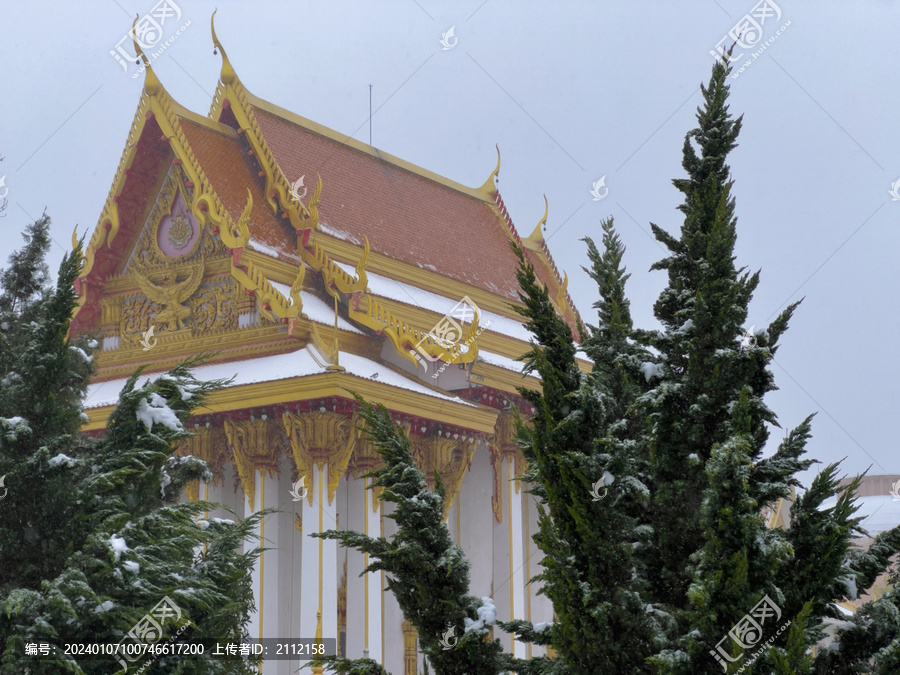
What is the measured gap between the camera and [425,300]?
1900cm

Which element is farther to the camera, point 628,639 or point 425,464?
point 425,464

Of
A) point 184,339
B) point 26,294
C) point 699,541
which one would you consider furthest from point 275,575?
point 699,541

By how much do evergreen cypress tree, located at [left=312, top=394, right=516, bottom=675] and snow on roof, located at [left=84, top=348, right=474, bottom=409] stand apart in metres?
7.89

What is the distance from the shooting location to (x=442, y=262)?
68.8 ft

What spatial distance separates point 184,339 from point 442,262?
613cm

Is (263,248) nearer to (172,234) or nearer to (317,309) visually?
(317,309)

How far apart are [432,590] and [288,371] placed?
28.3ft

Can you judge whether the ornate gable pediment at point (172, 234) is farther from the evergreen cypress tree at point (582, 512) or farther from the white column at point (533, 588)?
the evergreen cypress tree at point (582, 512)

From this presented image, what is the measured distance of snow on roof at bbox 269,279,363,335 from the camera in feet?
51.4

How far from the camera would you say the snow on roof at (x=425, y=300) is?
17.9 m

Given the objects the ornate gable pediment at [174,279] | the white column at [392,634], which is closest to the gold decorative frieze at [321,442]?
the white column at [392,634]

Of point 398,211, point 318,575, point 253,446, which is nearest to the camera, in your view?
point 318,575

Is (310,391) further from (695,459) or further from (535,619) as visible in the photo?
(695,459)

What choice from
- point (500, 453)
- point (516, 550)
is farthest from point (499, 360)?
→ point (516, 550)
